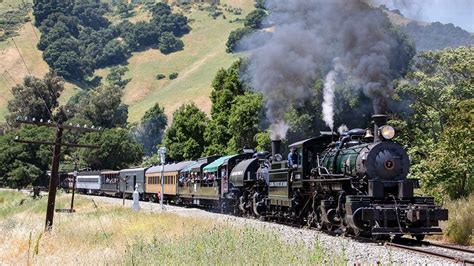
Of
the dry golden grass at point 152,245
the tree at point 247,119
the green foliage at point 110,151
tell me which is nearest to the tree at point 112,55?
the green foliage at point 110,151

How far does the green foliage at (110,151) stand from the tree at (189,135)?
13.4 meters

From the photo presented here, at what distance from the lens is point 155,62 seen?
17125 cm

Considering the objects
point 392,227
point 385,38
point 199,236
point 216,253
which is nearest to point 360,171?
point 392,227

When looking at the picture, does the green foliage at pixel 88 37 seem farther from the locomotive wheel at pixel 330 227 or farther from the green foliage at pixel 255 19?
the locomotive wheel at pixel 330 227

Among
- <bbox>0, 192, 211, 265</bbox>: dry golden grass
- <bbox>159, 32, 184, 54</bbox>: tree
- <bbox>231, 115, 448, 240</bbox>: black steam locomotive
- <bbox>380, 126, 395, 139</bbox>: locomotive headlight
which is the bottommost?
<bbox>0, 192, 211, 265</bbox>: dry golden grass

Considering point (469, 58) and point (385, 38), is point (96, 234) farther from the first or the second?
point (469, 58)

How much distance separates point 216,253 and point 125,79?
15123 cm

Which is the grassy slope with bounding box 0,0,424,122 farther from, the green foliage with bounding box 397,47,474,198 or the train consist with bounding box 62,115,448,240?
the train consist with bounding box 62,115,448,240

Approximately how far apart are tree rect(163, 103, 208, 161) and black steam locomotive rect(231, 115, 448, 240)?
45036mm

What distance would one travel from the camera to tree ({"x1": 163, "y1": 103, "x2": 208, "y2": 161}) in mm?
67312

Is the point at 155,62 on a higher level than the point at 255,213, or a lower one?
higher

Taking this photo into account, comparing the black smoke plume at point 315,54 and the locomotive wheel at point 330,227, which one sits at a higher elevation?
the black smoke plume at point 315,54

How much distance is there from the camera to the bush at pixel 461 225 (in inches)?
716

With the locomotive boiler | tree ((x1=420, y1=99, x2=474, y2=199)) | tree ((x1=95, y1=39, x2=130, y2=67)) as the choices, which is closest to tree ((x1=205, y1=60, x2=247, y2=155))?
tree ((x1=420, y1=99, x2=474, y2=199))
